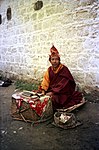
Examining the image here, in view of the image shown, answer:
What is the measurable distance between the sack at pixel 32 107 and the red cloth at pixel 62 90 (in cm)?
35

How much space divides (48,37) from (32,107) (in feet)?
8.23

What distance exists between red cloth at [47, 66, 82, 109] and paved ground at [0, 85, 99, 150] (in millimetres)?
318

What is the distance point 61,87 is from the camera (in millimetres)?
3871

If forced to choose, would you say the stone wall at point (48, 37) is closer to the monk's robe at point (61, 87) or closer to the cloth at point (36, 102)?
the monk's robe at point (61, 87)

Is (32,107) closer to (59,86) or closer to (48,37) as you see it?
(59,86)

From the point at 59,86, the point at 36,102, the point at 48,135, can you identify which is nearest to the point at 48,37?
the point at 59,86

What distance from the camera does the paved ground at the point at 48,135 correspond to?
267cm

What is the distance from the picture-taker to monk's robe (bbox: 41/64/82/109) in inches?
151

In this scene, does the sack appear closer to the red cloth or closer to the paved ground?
the paved ground

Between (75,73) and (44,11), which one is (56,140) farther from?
(44,11)

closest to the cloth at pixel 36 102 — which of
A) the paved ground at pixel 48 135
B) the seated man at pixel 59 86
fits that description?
the paved ground at pixel 48 135

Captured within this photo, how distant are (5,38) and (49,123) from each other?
15.0ft

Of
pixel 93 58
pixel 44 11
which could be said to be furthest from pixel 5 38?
pixel 93 58

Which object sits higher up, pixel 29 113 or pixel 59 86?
pixel 59 86
